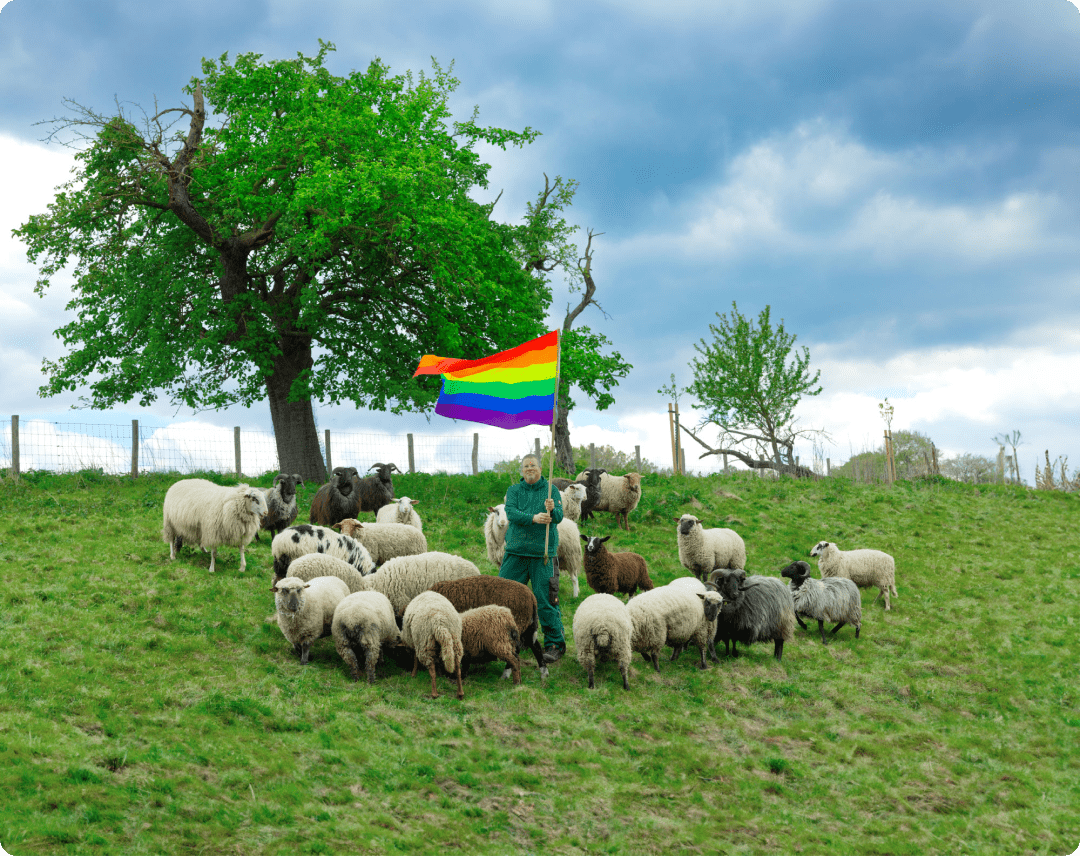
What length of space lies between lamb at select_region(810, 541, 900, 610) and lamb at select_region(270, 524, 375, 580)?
8249mm

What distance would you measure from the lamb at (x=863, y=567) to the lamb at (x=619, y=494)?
4.62 m

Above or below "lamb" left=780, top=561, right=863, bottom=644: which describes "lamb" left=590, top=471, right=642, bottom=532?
above

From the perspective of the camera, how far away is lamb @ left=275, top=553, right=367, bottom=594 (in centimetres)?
1013

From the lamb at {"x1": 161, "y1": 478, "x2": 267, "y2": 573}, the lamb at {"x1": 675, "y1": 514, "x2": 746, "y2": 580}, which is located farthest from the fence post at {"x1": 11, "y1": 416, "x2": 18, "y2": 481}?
the lamb at {"x1": 675, "y1": 514, "x2": 746, "y2": 580}

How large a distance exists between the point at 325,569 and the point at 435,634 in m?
2.54

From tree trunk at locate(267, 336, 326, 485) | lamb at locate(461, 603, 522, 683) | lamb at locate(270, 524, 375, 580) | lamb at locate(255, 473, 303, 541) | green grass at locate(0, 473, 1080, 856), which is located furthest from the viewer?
tree trunk at locate(267, 336, 326, 485)

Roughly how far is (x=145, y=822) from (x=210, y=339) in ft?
53.4

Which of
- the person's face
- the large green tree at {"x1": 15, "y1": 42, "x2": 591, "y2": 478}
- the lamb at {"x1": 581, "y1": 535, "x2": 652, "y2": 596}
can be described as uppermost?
the large green tree at {"x1": 15, "y1": 42, "x2": 591, "y2": 478}

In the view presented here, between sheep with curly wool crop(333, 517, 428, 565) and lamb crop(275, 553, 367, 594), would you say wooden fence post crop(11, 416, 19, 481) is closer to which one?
sheep with curly wool crop(333, 517, 428, 565)

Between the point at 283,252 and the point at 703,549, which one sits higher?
the point at 283,252

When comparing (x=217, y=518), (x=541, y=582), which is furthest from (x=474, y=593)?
(x=217, y=518)

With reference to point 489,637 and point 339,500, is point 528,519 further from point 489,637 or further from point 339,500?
point 339,500

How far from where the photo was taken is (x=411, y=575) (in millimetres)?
10078

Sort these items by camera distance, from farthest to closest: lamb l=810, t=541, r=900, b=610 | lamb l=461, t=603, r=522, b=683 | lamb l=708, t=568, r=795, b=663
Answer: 1. lamb l=810, t=541, r=900, b=610
2. lamb l=708, t=568, r=795, b=663
3. lamb l=461, t=603, r=522, b=683
